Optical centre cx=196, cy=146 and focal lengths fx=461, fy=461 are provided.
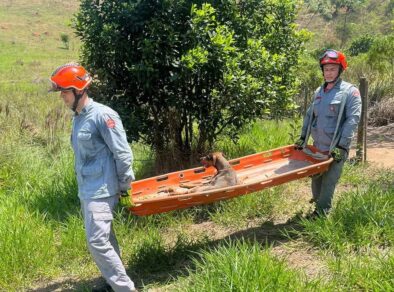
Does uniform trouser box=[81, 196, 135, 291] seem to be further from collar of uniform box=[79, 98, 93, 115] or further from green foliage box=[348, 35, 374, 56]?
green foliage box=[348, 35, 374, 56]

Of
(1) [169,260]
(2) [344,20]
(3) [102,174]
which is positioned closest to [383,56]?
(1) [169,260]

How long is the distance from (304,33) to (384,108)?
525 centimetres

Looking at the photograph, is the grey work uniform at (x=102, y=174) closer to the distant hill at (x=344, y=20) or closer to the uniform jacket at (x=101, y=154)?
the uniform jacket at (x=101, y=154)

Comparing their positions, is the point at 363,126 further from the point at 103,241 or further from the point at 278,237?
the point at 103,241

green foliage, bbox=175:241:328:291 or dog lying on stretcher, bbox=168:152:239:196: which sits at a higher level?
dog lying on stretcher, bbox=168:152:239:196

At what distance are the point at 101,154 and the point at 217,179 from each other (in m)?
1.48

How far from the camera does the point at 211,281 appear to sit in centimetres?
330

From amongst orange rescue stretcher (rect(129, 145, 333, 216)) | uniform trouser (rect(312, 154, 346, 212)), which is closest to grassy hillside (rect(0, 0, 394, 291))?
uniform trouser (rect(312, 154, 346, 212))

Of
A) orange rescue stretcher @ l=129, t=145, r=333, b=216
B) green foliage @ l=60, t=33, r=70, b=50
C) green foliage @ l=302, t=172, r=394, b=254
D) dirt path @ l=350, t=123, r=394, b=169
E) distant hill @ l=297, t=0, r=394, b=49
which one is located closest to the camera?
orange rescue stretcher @ l=129, t=145, r=333, b=216

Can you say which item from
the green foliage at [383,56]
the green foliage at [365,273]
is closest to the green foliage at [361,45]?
the green foliage at [383,56]

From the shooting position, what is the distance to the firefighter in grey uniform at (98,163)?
138 inches

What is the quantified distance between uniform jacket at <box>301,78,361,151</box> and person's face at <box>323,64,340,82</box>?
11cm

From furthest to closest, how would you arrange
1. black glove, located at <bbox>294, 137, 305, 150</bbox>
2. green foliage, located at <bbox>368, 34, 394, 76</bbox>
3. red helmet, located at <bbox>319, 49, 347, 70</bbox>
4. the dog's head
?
green foliage, located at <bbox>368, 34, 394, 76</bbox>
black glove, located at <bbox>294, 137, 305, 150</bbox>
the dog's head
red helmet, located at <bbox>319, 49, 347, 70</bbox>

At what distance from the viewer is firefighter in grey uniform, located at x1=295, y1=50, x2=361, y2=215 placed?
14.8ft
